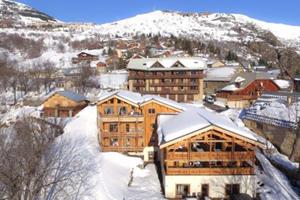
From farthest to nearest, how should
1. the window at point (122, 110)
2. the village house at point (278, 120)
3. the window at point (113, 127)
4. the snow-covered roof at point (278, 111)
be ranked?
the snow-covered roof at point (278, 111), the village house at point (278, 120), the window at point (113, 127), the window at point (122, 110)

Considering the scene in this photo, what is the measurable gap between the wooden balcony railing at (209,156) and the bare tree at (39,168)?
7.05 m

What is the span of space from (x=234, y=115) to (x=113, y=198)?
31.7 meters

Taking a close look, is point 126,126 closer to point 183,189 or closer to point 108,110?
point 108,110

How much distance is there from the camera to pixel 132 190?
1155 inches

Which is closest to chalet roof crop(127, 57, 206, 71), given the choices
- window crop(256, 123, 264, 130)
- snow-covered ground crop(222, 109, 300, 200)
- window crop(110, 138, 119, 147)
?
window crop(256, 123, 264, 130)

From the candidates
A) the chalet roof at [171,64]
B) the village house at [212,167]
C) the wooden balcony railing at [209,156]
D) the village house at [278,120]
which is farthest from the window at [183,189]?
the chalet roof at [171,64]

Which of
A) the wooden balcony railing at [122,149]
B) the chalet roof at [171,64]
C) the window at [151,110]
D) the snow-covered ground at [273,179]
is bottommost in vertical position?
the snow-covered ground at [273,179]

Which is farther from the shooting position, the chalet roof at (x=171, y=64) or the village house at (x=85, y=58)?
the village house at (x=85, y=58)

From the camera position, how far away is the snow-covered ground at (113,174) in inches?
1091

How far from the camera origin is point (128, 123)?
37969mm

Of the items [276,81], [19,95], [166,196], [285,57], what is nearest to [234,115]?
[276,81]

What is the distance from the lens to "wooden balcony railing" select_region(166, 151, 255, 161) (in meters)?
28.1

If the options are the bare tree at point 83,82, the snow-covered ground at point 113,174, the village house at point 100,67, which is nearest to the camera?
the snow-covered ground at point 113,174

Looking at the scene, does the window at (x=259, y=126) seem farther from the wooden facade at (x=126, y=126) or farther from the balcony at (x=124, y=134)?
the balcony at (x=124, y=134)
